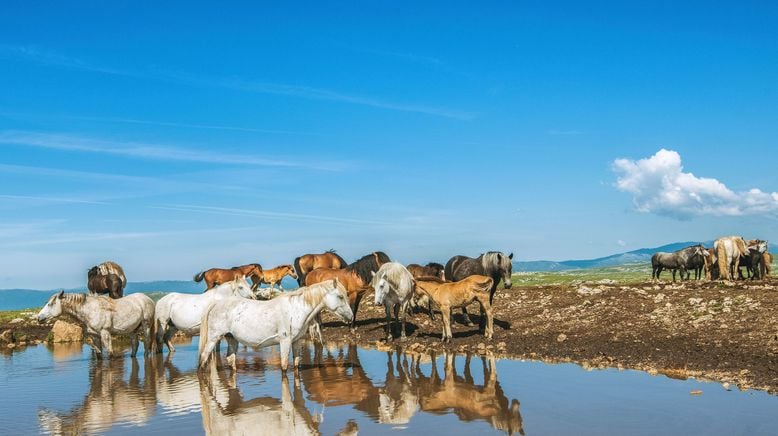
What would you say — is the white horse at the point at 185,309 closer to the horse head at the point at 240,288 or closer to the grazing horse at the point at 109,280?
the horse head at the point at 240,288

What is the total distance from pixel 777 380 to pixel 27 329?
27833 mm

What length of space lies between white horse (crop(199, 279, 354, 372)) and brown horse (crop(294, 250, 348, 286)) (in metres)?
15.2

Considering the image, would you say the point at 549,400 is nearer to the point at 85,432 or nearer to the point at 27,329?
the point at 85,432


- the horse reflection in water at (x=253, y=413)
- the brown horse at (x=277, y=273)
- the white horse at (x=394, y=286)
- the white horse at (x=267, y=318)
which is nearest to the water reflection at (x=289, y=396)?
the horse reflection in water at (x=253, y=413)

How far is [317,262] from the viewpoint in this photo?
96.3ft

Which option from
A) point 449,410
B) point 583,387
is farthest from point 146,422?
point 583,387

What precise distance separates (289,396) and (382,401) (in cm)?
182

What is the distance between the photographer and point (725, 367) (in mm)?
12211

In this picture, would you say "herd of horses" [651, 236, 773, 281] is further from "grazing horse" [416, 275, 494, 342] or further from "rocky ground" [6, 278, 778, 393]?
"grazing horse" [416, 275, 494, 342]

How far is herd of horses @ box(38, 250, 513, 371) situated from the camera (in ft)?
45.3

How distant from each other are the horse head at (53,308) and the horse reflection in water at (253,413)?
7.22 meters

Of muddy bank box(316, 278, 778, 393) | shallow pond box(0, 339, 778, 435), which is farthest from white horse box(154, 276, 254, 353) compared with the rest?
muddy bank box(316, 278, 778, 393)

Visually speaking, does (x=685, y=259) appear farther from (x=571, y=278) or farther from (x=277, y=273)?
(x=277, y=273)

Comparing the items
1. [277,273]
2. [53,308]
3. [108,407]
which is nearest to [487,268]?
[108,407]
